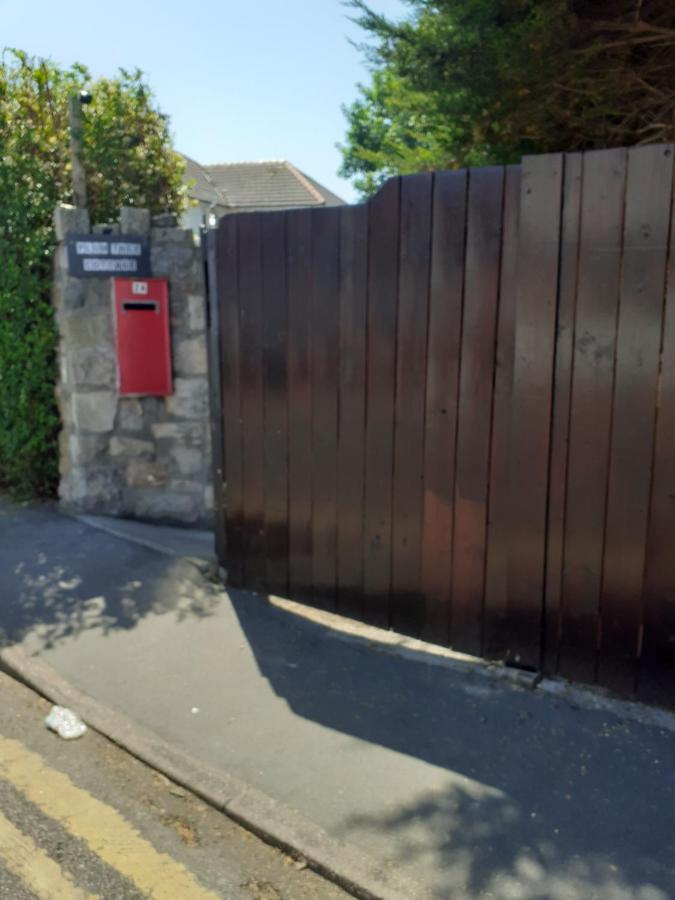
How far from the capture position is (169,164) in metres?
6.30

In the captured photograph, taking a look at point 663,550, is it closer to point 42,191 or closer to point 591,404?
point 591,404

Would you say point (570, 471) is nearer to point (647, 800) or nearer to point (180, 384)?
point (647, 800)

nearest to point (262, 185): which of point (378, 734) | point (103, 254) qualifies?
point (103, 254)

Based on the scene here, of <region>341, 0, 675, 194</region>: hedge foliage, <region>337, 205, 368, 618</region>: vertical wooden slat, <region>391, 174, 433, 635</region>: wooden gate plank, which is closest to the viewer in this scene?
<region>391, 174, 433, 635</region>: wooden gate plank

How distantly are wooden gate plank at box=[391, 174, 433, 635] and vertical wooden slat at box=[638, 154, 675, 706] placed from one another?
1.11 metres

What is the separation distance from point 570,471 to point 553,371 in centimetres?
45

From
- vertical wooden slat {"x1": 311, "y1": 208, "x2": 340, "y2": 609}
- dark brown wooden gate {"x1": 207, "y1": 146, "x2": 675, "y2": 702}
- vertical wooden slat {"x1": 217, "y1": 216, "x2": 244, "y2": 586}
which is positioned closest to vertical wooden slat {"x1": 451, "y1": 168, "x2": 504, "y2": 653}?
dark brown wooden gate {"x1": 207, "y1": 146, "x2": 675, "y2": 702}

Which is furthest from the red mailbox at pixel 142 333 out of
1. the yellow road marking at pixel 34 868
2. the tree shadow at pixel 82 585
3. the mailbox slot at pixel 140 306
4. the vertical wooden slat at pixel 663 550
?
the vertical wooden slat at pixel 663 550

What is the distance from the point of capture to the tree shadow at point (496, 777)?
2.54 meters

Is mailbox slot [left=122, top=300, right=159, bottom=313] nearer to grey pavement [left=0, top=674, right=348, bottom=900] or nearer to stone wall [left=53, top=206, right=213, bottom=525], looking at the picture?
stone wall [left=53, top=206, right=213, bottom=525]

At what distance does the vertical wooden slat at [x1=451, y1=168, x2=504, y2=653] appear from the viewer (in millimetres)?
3586

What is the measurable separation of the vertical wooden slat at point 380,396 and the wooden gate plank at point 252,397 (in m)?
0.74

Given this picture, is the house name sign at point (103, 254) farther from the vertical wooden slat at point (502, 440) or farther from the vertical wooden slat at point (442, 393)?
the vertical wooden slat at point (502, 440)

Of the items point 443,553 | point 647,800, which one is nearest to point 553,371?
point 443,553
